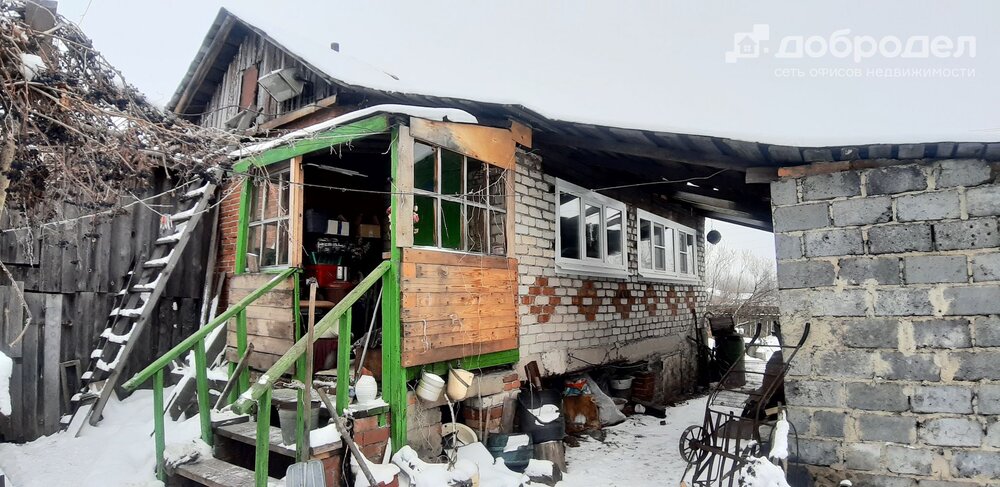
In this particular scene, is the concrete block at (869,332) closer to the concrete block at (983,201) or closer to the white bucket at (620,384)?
the concrete block at (983,201)

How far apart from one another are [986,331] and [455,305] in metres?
3.89

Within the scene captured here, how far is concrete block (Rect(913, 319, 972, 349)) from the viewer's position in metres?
3.67

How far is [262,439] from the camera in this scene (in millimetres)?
3412

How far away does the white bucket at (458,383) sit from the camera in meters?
4.57

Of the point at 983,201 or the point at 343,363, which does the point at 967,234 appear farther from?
the point at 343,363

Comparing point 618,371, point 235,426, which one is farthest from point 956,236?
point 235,426

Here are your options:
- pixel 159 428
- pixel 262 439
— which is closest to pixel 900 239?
pixel 262 439

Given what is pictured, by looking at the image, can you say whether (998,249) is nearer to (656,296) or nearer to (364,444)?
(364,444)

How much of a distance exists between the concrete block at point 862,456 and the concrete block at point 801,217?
5.48 feet

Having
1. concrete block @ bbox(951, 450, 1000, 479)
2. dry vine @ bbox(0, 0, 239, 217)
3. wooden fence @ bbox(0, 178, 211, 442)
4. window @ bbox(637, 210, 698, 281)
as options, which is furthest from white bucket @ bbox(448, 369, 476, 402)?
window @ bbox(637, 210, 698, 281)

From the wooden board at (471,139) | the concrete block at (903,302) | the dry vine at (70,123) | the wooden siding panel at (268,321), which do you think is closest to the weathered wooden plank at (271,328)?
the wooden siding panel at (268,321)

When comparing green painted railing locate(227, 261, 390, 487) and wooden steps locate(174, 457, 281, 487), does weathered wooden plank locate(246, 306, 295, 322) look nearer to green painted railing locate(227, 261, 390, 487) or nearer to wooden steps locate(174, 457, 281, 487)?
green painted railing locate(227, 261, 390, 487)

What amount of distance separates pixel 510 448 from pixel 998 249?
12.9 feet

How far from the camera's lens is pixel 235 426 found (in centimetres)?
434
